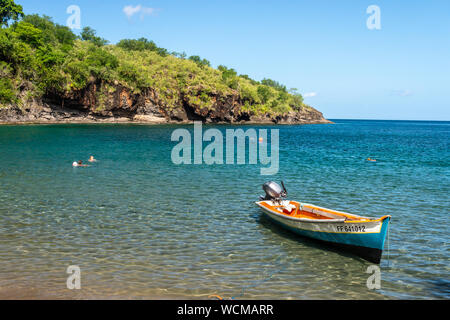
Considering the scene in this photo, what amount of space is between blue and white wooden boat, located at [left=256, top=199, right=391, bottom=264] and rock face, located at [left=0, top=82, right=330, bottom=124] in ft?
282

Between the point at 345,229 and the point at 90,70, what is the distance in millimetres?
98417

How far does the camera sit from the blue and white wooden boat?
1248cm

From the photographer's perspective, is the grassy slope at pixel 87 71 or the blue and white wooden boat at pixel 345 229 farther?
the grassy slope at pixel 87 71

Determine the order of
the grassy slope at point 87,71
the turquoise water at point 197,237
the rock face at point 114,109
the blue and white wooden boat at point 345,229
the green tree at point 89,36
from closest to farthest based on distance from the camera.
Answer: the turquoise water at point 197,237
the blue and white wooden boat at point 345,229
the grassy slope at point 87,71
the rock face at point 114,109
the green tree at point 89,36

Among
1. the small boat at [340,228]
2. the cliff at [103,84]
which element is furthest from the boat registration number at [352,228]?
the cliff at [103,84]

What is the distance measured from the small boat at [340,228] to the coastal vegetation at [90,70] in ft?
278

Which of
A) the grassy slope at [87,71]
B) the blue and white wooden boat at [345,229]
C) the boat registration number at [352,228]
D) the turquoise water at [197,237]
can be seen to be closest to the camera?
the turquoise water at [197,237]

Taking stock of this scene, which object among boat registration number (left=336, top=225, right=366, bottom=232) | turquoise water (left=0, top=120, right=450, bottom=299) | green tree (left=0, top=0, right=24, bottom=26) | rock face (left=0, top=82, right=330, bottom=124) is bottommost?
turquoise water (left=0, top=120, right=450, bottom=299)

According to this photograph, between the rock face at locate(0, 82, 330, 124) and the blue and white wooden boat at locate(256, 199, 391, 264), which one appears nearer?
the blue and white wooden boat at locate(256, 199, 391, 264)

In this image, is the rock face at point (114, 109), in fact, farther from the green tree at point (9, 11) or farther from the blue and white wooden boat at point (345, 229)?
the blue and white wooden boat at point (345, 229)

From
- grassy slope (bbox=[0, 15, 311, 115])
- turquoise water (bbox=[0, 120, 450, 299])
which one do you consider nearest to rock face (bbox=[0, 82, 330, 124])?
grassy slope (bbox=[0, 15, 311, 115])

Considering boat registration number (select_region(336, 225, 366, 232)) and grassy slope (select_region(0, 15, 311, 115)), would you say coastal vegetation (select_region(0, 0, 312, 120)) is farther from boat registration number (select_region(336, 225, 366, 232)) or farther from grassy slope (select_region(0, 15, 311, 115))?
boat registration number (select_region(336, 225, 366, 232))

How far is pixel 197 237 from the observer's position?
15250mm

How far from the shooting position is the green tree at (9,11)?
9738 centimetres
